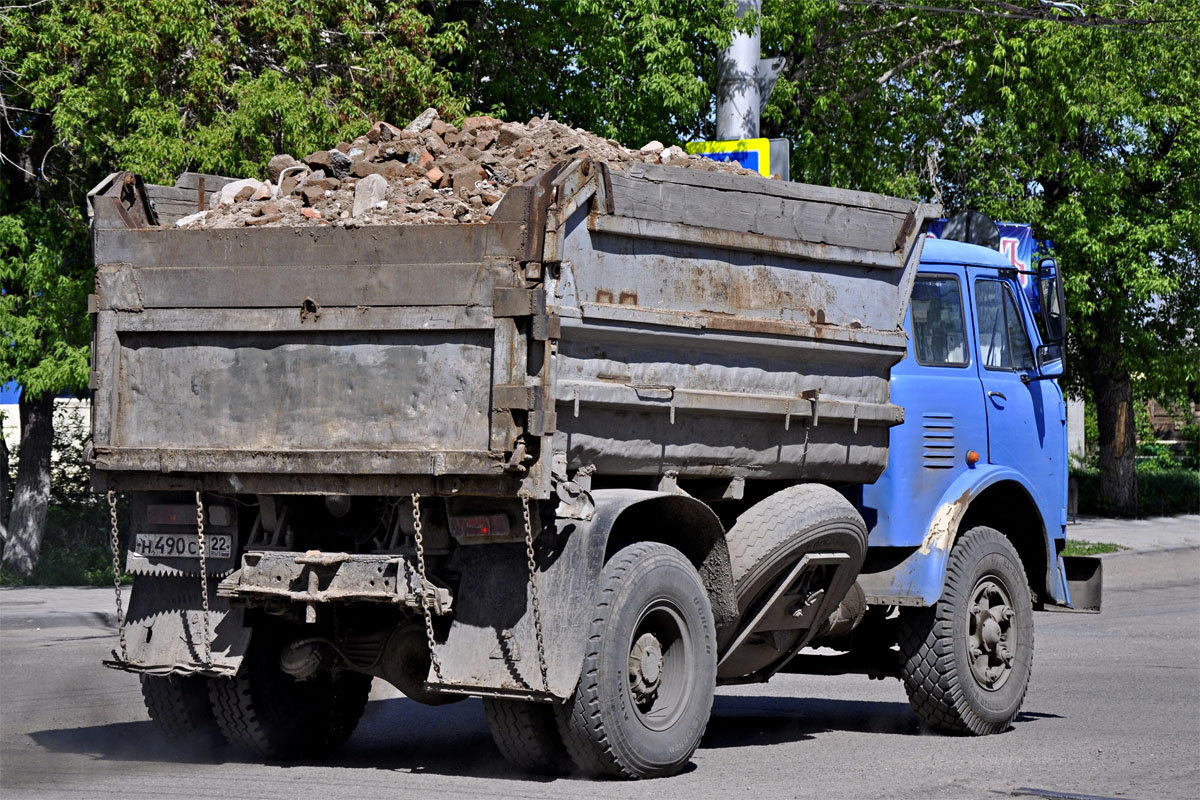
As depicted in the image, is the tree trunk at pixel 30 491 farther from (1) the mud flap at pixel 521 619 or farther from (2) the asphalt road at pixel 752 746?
(1) the mud flap at pixel 521 619

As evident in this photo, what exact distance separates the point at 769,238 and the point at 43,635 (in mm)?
8659

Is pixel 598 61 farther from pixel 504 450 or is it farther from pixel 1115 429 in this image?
pixel 1115 429

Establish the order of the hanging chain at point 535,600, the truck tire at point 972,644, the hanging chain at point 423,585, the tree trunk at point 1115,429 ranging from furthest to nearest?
the tree trunk at point 1115,429, the truck tire at point 972,644, the hanging chain at point 423,585, the hanging chain at point 535,600

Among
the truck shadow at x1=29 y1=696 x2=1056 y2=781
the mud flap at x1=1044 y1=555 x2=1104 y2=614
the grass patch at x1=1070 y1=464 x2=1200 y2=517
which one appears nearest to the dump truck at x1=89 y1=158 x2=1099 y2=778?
the truck shadow at x1=29 y1=696 x2=1056 y2=781

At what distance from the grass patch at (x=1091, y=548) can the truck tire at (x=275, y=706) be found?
1639 cm

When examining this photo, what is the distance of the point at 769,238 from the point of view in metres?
7.73

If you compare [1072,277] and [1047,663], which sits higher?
[1072,277]

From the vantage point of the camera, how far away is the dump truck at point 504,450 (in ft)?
21.8

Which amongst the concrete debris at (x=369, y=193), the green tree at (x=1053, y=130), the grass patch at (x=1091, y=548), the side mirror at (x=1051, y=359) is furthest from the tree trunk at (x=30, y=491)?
the grass patch at (x=1091, y=548)

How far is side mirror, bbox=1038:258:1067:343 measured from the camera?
31.2ft

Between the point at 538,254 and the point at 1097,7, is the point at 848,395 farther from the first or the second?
the point at 1097,7

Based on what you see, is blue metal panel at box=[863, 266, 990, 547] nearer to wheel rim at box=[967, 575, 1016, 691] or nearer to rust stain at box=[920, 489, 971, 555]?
rust stain at box=[920, 489, 971, 555]

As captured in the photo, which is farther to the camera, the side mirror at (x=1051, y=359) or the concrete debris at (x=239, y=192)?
the side mirror at (x=1051, y=359)

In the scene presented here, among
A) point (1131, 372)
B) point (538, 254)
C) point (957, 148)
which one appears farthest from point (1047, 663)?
point (1131, 372)
